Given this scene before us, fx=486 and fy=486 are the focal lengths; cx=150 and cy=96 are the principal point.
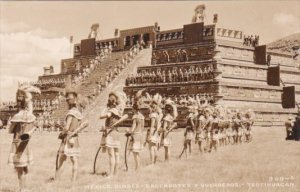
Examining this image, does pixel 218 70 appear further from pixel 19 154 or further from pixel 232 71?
pixel 19 154

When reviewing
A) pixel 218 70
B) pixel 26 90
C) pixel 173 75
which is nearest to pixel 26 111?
pixel 26 90

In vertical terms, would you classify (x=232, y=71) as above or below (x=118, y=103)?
above

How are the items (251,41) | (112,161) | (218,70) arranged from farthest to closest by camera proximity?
1. (251,41)
2. (218,70)
3. (112,161)

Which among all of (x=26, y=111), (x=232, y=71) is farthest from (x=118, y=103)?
(x=232, y=71)

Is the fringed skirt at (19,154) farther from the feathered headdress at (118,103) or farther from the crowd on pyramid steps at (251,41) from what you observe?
the crowd on pyramid steps at (251,41)

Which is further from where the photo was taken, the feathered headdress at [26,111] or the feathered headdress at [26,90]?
the feathered headdress at [26,90]

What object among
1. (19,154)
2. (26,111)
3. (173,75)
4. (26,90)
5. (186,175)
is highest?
(173,75)

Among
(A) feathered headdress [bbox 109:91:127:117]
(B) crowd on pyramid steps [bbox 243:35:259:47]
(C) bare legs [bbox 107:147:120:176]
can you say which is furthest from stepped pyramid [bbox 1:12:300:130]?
(C) bare legs [bbox 107:147:120:176]

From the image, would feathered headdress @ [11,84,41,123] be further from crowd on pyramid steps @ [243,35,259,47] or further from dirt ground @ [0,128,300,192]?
crowd on pyramid steps @ [243,35,259,47]

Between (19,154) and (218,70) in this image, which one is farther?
(218,70)

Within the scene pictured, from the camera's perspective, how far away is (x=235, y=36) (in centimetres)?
3553

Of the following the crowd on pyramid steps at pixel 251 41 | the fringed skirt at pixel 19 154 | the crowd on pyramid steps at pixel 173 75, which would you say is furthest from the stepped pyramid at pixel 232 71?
the fringed skirt at pixel 19 154

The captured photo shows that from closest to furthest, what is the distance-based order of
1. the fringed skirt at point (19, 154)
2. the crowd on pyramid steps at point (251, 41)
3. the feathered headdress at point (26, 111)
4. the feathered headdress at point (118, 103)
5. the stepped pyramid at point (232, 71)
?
the fringed skirt at point (19, 154) → the feathered headdress at point (26, 111) → the feathered headdress at point (118, 103) → the stepped pyramid at point (232, 71) → the crowd on pyramid steps at point (251, 41)

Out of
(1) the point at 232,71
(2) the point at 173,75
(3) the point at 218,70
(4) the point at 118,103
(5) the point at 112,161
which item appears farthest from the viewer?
(2) the point at 173,75
